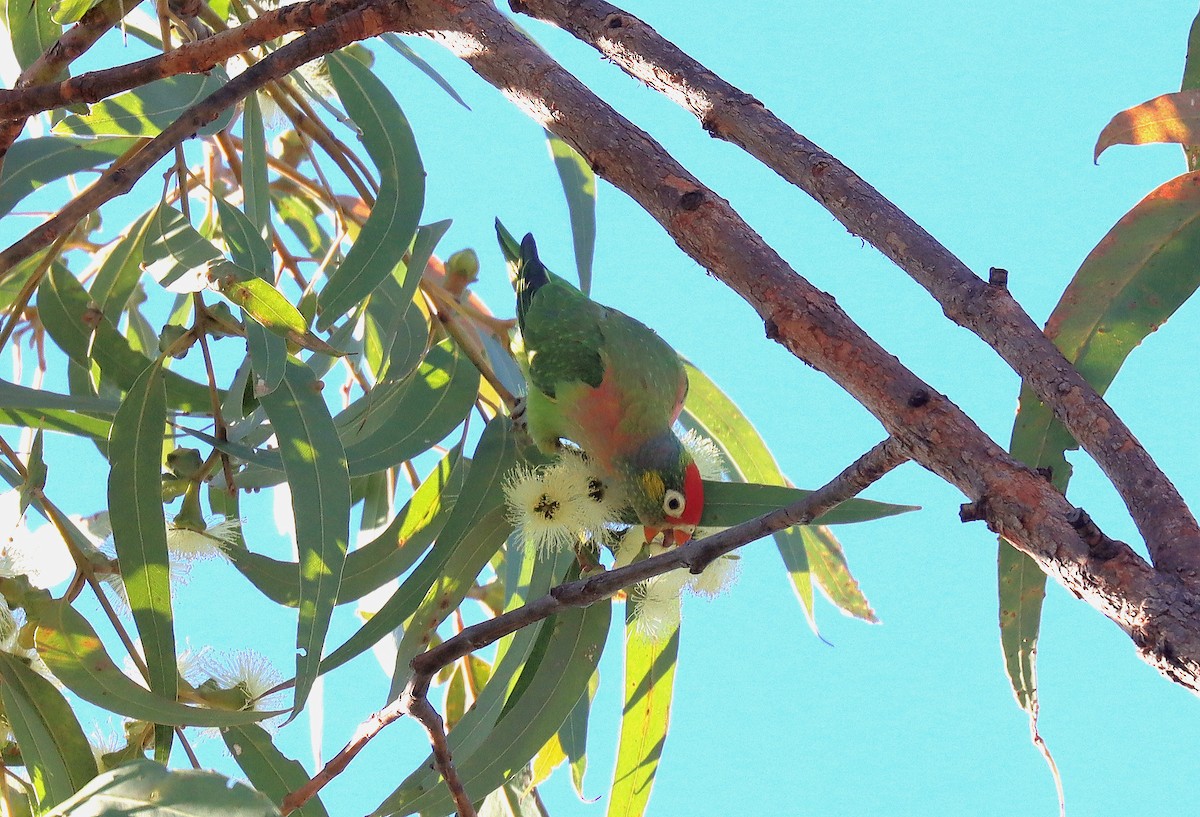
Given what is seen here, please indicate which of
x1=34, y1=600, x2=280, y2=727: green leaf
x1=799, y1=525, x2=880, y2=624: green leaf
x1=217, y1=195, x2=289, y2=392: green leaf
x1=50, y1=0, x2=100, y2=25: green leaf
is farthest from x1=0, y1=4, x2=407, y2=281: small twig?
x1=799, y1=525, x2=880, y2=624: green leaf

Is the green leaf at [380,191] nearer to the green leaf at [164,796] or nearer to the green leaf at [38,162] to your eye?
the green leaf at [38,162]

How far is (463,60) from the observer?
1.28 m

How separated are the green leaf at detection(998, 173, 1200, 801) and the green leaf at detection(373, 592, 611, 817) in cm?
55

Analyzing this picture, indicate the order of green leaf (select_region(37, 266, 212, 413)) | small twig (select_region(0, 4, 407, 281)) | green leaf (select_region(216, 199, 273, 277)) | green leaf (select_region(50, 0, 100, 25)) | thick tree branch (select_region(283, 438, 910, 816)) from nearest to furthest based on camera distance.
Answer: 1. thick tree branch (select_region(283, 438, 910, 816))
2. small twig (select_region(0, 4, 407, 281))
3. green leaf (select_region(50, 0, 100, 25))
4. green leaf (select_region(216, 199, 273, 277))
5. green leaf (select_region(37, 266, 212, 413))

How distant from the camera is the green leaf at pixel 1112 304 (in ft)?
3.76

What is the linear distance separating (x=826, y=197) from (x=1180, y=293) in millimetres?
460

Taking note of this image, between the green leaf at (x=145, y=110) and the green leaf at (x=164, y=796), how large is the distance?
2.83 ft

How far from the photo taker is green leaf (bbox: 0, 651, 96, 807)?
133cm

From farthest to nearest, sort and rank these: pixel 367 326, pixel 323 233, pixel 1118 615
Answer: pixel 323 233, pixel 367 326, pixel 1118 615

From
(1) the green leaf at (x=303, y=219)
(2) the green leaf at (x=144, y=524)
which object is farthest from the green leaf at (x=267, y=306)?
(1) the green leaf at (x=303, y=219)

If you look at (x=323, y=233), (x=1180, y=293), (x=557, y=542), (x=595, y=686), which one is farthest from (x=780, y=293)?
(x=323, y=233)

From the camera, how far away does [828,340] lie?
91 centimetres

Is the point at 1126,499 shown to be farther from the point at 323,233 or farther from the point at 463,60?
the point at 323,233

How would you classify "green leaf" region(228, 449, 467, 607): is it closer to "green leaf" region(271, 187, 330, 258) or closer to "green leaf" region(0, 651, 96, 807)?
"green leaf" region(0, 651, 96, 807)
